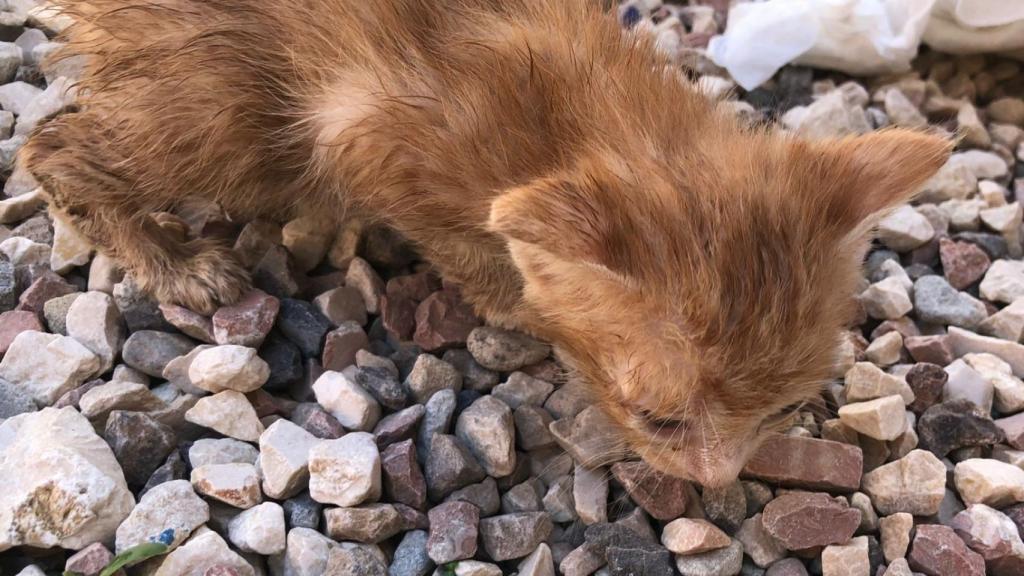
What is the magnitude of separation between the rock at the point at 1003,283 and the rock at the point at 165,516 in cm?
226

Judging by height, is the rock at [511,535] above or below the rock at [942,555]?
above

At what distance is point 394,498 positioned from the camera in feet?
6.41

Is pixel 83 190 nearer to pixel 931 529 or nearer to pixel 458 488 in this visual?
pixel 458 488

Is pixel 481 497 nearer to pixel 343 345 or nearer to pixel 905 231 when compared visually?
pixel 343 345

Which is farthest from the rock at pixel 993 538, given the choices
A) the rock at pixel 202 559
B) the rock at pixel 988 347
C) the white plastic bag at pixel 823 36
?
the white plastic bag at pixel 823 36

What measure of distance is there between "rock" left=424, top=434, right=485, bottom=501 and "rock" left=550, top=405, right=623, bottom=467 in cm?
22

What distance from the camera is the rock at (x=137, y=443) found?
1.92 metres

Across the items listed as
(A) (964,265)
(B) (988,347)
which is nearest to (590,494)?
(B) (988,347)

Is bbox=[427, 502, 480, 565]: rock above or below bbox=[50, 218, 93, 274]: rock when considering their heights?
below

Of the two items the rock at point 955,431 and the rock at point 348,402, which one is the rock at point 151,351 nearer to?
the rock at point 348,402

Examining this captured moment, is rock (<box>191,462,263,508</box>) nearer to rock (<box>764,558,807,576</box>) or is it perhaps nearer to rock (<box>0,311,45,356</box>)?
rock (<box>0,311,45,356</box>)

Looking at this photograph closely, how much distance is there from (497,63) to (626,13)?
1.34 metres

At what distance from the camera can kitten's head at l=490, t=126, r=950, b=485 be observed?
1.64 m

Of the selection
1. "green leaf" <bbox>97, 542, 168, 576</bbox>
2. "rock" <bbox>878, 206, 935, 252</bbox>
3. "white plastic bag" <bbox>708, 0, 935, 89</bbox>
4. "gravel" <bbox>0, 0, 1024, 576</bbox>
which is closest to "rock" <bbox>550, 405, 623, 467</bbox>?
"gravel" <bbox>0, 0, 1024, 576</bbox>
